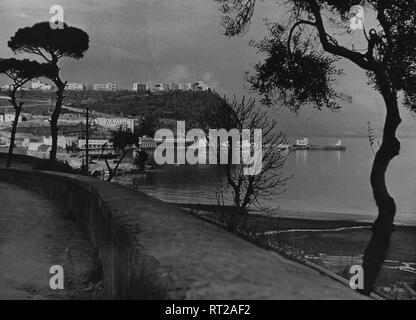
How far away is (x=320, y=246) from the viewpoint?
69.7ft

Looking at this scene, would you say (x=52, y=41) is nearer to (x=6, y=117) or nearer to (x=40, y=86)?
(x=40, y=86)

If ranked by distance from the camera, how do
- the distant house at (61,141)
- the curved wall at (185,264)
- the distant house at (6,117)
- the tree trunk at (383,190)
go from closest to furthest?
the curved wall at (185,264), the tree trunk at (383,190), the distant house at (6,117), the distant house at (61,141)

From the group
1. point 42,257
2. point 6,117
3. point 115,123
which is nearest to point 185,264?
point 42,257

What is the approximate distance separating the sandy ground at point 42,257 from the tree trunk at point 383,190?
14.6ft

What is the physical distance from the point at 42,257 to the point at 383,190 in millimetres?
5866

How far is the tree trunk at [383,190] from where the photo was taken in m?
8.74

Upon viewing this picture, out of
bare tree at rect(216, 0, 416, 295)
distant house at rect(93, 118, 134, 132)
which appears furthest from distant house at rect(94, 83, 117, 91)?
bare tree at rect(216, 0, 416, 295)

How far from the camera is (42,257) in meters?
5.50

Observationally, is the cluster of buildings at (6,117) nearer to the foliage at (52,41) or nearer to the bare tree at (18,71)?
the bare tree at (18,71)

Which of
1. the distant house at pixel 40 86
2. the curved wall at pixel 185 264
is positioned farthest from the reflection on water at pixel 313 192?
the curved wall at pixel 185 264

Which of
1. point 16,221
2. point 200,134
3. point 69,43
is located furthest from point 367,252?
point 69,43

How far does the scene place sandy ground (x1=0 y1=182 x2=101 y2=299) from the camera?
4262mm
